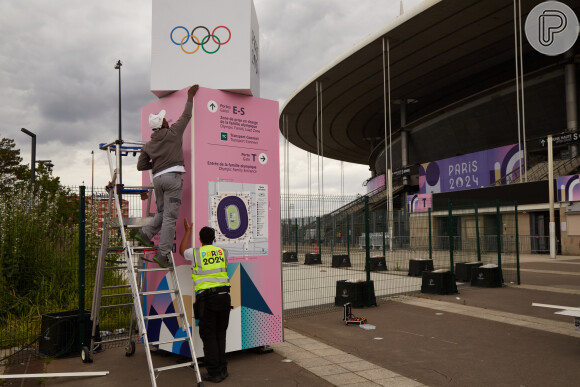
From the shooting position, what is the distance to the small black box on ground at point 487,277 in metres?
14.2

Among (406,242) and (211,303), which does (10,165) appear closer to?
(406,242)

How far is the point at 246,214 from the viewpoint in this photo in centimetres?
714

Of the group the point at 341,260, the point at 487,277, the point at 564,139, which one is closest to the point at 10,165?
the point at 341,260

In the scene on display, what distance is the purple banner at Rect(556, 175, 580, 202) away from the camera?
28.7 metres

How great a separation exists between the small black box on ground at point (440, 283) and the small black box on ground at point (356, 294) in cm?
244

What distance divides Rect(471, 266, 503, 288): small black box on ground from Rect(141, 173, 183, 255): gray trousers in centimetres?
1102

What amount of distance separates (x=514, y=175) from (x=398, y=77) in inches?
535

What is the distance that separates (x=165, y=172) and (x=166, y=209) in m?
0.48

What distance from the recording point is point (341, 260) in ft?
52.0

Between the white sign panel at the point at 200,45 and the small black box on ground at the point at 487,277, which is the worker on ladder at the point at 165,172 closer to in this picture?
the white sign panel at the point at 200,45

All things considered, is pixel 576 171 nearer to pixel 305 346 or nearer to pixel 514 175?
pixel 514 175

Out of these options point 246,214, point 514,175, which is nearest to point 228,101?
point 246,214

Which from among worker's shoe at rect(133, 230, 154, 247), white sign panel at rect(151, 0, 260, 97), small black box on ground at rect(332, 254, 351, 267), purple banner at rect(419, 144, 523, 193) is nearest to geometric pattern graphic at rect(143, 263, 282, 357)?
worker's shoe at rect(133, 230, 154, 247)

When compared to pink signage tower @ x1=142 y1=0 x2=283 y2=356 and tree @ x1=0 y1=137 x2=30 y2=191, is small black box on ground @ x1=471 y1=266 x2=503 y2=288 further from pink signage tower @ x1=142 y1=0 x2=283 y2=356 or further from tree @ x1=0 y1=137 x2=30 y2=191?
tree @ x1=0 y1=137 x2=30 y2=191
